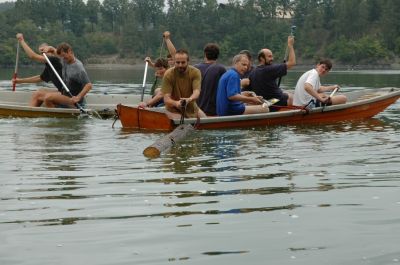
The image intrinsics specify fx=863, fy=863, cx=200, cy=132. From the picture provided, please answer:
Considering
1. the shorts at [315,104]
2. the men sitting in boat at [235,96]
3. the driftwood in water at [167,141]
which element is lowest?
the driftwood in water at [167,141]

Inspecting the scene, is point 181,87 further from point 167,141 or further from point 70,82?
point 70,82

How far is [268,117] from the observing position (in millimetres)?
14398

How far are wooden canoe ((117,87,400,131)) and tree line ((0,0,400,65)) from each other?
101132 millimetres

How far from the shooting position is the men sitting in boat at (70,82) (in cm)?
1619

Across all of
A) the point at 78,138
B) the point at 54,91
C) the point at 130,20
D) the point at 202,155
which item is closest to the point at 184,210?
the point at 202,155

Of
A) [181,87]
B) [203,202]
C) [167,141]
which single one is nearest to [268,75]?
[181,87]

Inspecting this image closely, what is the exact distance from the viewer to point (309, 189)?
320 inches

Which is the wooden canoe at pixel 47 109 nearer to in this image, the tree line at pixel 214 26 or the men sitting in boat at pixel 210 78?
the men sitting in boat at pixel 210 78

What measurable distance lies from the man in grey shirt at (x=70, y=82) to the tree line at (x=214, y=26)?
10052cm

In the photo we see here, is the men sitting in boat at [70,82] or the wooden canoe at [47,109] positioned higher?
the men sitting in boat at [70,82]

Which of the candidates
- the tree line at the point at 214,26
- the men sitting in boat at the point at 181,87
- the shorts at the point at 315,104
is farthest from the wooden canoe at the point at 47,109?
the tree line at the point at 214,26

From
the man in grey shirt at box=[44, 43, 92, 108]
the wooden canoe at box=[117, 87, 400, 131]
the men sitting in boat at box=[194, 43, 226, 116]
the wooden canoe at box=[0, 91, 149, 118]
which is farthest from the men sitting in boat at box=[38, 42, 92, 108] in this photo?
the men sitting in boat at box=[194, 43, 226, 116]

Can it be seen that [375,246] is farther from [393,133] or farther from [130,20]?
[130,20]

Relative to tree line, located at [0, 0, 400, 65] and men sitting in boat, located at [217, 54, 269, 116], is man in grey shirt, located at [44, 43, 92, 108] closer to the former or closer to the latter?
men sitting in boat, located at [217, 54, 269, 116]
